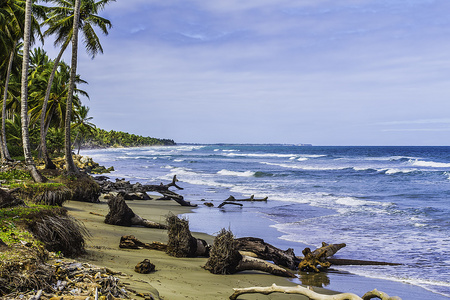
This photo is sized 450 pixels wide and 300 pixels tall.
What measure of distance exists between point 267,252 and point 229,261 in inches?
46.5

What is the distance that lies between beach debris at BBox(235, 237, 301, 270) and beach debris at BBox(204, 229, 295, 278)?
1.33ft

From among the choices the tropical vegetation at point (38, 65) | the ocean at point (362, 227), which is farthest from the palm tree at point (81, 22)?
the ocean at point (362, 227)

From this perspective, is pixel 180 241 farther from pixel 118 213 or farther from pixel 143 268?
pixel 118 213

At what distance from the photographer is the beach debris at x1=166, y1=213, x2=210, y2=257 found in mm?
8211

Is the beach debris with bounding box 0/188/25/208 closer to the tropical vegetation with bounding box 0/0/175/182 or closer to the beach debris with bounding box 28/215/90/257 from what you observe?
the beach debris with bounding box 28/215/90/257

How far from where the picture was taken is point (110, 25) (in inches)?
915

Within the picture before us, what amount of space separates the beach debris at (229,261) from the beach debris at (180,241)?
95 cm

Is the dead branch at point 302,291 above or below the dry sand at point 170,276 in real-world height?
above

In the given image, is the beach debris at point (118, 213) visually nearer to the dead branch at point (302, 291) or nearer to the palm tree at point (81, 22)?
the dead branch at point (302, 291)

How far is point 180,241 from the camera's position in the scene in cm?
839

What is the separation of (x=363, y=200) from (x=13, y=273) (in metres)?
20.3

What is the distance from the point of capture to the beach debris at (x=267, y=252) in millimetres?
8211

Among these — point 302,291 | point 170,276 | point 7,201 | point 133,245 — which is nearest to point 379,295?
point 302,291

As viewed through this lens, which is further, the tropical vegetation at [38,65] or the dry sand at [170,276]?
the tropical vegetation at [38,65]
